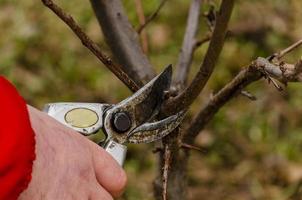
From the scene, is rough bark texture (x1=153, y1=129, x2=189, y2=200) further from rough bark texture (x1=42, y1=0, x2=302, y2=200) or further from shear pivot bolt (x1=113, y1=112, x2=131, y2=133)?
shear pivot bolt (x1=113, y1=112, x2=131, y2=133)

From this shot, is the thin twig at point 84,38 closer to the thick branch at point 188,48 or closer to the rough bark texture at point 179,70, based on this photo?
the rough bark texture at point 179,70

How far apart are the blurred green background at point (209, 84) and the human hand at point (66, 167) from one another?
3.77 ft

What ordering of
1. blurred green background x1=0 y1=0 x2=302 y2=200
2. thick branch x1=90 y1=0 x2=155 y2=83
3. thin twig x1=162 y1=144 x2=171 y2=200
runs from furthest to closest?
blurred green background x1=0 y1=0 x2=302 y2=200 → thick branch x1=90 y1=0 x2=155 y2=83 → thin twig x1=162 y1=144 x2=171 y2=200

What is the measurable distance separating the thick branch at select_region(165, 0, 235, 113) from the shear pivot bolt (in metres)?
0.07

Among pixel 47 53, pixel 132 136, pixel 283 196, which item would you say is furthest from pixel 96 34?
pixel 132 136

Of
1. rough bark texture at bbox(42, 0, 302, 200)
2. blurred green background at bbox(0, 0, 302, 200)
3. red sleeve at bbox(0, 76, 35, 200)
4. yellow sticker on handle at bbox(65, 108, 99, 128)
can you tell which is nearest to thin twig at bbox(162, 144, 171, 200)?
rough bark texture at bbox(42, 0, 302, 200)

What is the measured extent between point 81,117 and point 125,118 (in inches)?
3.0

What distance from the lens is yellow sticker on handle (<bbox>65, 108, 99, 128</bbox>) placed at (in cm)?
115

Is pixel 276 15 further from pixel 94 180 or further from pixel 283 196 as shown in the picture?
pixel 94 180

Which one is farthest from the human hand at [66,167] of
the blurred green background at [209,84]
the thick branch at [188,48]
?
the blurred green background at [209,84]

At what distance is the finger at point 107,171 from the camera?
1032 mm

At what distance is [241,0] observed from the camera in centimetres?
327

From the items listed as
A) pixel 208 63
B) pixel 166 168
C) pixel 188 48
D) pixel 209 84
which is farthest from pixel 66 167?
pixel 209 84

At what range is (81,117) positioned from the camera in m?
1.15
